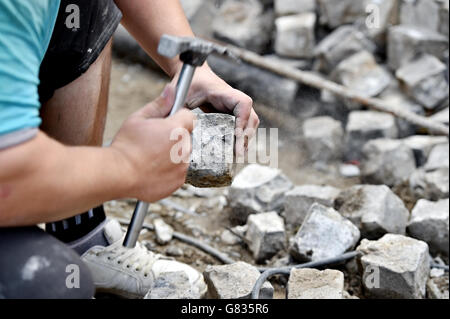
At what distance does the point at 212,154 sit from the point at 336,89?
184 cm

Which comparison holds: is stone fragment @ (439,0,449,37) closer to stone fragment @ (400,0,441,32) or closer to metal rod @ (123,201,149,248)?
stone fragment @ (400,0,441,32)

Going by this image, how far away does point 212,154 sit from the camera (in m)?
2.01

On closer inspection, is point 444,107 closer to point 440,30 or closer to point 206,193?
point 440,30

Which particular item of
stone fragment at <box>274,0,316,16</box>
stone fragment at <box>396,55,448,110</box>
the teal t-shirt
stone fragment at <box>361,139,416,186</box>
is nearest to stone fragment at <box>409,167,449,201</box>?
stone fragment at <box>361,139,416,186</box>

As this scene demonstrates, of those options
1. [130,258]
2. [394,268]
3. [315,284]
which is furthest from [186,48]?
[394,268]

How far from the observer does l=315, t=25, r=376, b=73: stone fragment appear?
13.1 feet

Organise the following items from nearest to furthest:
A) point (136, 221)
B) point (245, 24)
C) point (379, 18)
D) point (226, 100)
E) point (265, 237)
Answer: point (136, 221) < point (226, 100) < point (265, 237) < point (379, 18) < point (245, 24)

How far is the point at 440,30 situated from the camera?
12.3 feet

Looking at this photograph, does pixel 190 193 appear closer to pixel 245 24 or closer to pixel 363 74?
pixel 363 74

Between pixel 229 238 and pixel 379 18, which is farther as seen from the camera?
pixel 379 18

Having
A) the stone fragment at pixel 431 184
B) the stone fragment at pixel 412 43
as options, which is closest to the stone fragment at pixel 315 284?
the stone fragment at pixel 431 184

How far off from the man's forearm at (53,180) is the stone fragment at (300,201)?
148cm

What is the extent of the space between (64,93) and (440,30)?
8.95 ft
